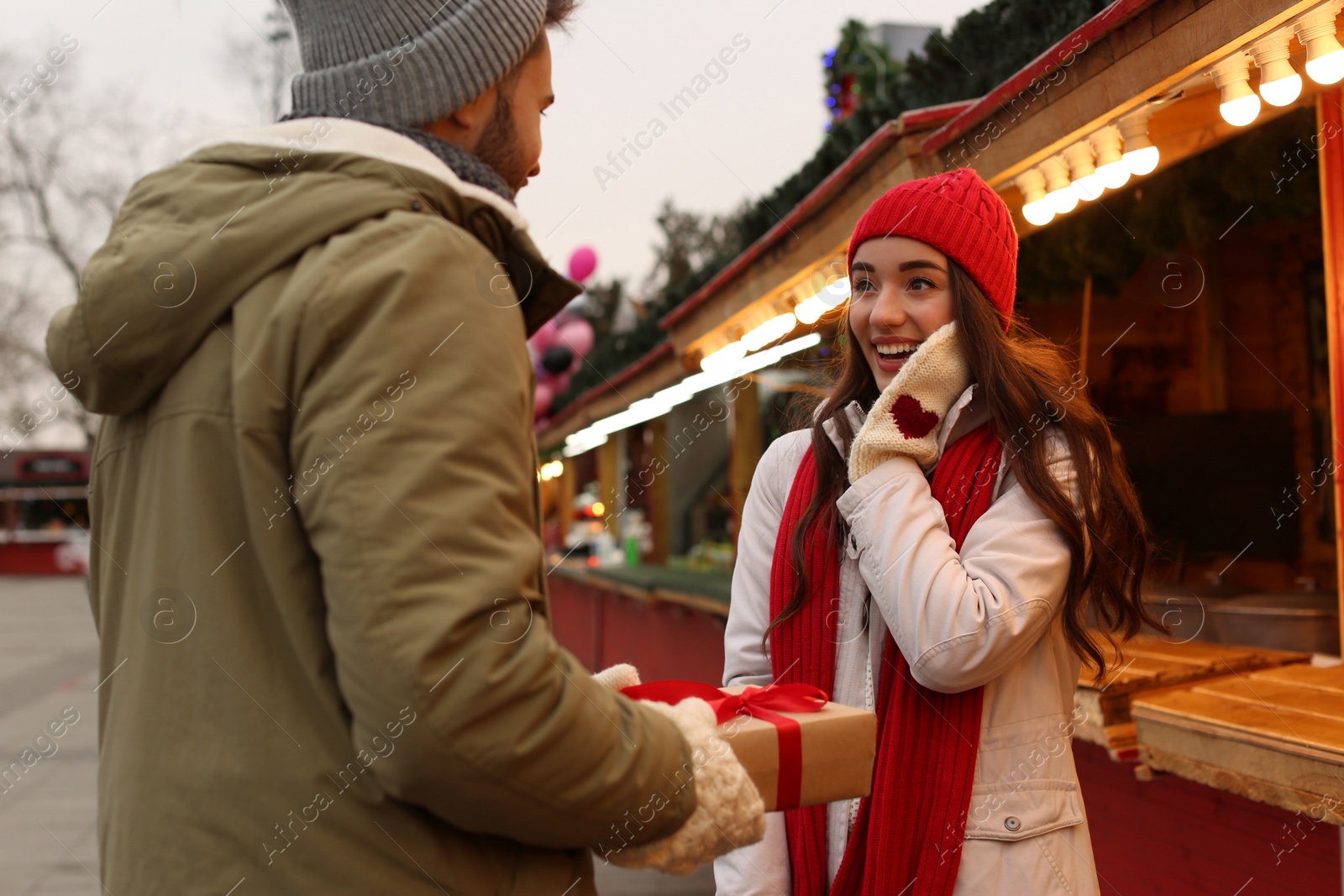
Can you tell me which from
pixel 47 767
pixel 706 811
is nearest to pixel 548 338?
pixel 47 767

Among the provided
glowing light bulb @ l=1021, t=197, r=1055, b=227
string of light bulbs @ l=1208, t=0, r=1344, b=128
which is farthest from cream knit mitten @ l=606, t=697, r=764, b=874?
glowing light bulb @ l=1021, t=197, r=1055, b=227

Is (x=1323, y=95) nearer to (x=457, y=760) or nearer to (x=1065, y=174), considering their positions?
(x=1065, y=174)

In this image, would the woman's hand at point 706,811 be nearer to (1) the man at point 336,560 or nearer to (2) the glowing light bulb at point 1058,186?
(1) the man at point 336,560

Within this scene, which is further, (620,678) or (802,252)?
(802,252)

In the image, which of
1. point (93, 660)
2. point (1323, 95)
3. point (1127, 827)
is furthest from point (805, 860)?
point (93, 660)

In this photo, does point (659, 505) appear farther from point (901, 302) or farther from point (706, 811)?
point (706, 811)

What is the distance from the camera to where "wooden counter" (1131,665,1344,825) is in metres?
2.36

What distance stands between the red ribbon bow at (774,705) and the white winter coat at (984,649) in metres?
0.42

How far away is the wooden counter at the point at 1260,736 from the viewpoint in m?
2.36

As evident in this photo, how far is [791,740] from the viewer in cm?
128

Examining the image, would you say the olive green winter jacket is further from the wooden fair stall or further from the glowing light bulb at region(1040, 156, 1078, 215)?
the glowing light bulb at region(1040, 156, 1078, 215)

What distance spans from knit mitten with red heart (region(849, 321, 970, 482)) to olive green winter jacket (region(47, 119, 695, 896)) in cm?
96

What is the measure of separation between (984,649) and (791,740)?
598 millimetres

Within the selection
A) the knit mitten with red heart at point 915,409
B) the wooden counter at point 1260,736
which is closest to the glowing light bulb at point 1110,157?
the knit mitten with red heart at point 915,409
